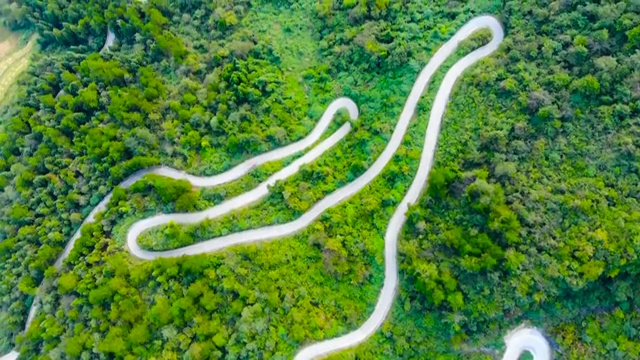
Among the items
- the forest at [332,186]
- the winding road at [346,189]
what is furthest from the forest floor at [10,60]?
the winding road at [346,189]

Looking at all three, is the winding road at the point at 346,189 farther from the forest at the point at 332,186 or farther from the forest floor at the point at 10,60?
the forest floor at the point at 10,60

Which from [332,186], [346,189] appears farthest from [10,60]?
[346,189]

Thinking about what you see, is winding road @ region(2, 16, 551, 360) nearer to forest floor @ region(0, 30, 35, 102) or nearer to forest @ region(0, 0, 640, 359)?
Result: forest @ region(0, 0, 640, 359)

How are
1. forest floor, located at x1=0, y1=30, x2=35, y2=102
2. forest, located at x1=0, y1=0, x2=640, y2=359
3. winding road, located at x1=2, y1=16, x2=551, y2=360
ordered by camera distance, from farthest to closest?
forest floor, located at x1=0, y1=30, x2=35, y2=102 < winding road, located at x1=2, y1=16, x2=551, y2=360 < forest, located at x1=0, y1=0, x2=640, y2=359

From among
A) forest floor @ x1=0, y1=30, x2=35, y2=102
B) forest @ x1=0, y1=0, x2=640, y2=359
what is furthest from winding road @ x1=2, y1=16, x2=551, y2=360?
forest floor @ x1=0, y1=30, x2=35, y2=102

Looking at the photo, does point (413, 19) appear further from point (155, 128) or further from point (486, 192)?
point (155, 128)
